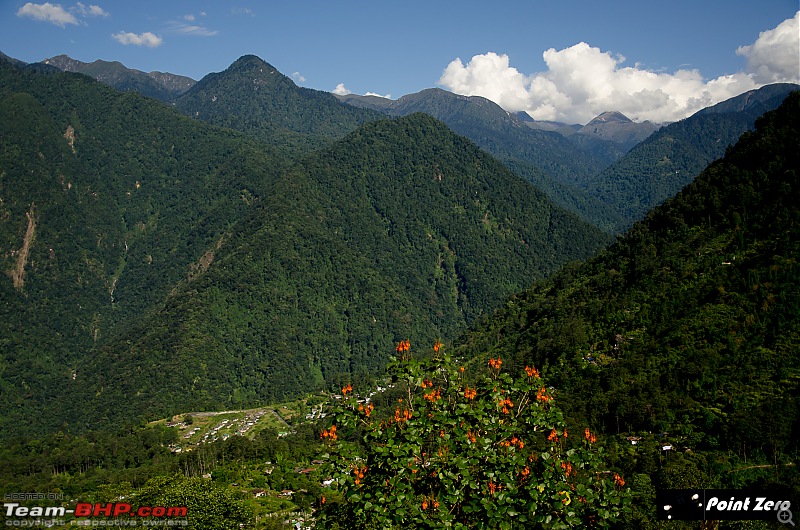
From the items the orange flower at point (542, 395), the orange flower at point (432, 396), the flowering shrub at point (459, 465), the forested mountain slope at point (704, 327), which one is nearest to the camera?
the flowering shrub at point (459, 465)

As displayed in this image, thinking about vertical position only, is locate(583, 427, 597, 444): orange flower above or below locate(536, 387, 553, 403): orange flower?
below

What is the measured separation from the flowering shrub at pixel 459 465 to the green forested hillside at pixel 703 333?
121 ft

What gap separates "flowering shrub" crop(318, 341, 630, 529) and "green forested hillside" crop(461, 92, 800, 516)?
→ 36.9m

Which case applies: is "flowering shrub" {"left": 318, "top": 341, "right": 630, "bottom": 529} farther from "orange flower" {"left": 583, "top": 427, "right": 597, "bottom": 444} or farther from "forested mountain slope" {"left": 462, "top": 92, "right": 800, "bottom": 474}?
"forested mountain slope" {"left": 462, "top": 92, "right": 800, "bottom": 474}

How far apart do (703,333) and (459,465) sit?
7660cm

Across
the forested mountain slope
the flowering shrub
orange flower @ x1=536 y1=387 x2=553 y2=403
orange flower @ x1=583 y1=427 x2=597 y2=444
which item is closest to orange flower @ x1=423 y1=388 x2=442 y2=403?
the flowering shrub

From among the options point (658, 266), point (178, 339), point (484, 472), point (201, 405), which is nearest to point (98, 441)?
point (201, 405)

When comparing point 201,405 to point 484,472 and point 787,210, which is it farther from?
point 484,472

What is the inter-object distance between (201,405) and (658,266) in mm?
129054

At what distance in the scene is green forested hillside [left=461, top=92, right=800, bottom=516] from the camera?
59406 millimetres

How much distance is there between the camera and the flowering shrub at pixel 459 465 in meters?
12.2

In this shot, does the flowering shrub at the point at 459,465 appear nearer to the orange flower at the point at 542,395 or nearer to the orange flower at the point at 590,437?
the orange flower at the point at 542,395

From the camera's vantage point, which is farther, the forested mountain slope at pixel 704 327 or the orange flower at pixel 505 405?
the forested mountain slope at pixel 704 327

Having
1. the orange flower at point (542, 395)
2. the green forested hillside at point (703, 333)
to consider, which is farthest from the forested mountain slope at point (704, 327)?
the orange flower at point (542, 395)
